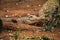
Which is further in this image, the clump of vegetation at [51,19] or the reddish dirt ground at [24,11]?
the clump of vegetation at [51,19]

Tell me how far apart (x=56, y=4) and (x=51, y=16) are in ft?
2.26

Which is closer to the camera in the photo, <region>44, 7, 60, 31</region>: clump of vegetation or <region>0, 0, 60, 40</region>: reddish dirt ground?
<region>0, 0, 60, 40</region>: reddish dirt ground

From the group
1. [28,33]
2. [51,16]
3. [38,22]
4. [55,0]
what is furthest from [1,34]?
[55,0]

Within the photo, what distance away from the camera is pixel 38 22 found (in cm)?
957

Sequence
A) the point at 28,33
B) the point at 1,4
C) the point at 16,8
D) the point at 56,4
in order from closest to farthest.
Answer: the point at 28,33, the point at 56,4, the point at 16,8, the point at 1,4

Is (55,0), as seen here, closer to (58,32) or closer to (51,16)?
(51,16)

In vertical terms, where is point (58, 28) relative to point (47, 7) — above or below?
→ below

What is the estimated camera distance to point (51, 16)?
9.72 m

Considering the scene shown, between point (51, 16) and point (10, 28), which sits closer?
point (10, 28)

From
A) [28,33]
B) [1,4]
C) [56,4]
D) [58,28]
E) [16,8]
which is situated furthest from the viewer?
[1,4]

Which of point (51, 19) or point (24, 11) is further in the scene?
point (24, 11)

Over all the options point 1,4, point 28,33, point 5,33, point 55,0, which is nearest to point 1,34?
point 5,33

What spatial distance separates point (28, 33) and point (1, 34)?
988 mm

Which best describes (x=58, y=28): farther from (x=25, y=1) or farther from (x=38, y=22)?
(x=25, y=1)
